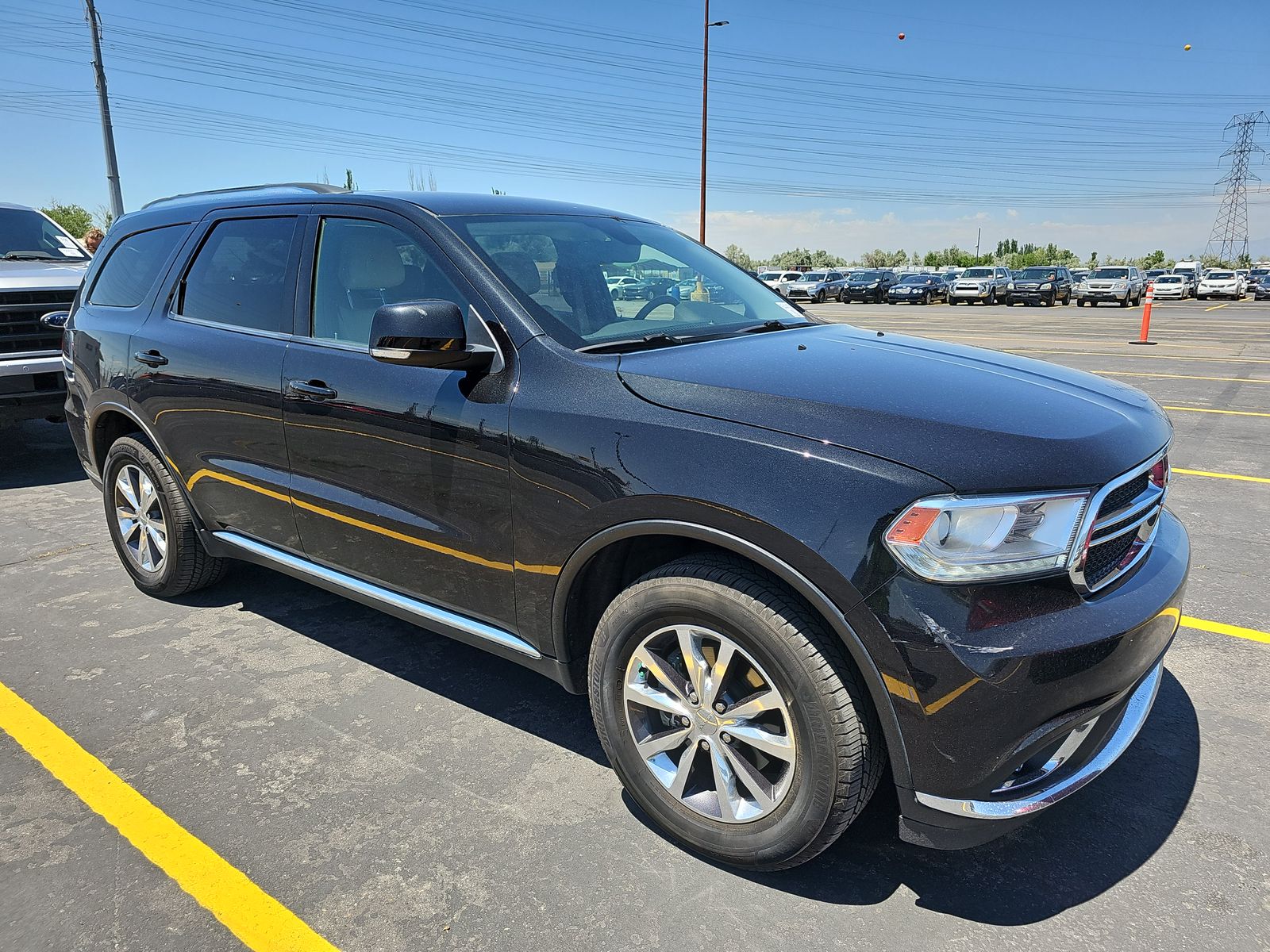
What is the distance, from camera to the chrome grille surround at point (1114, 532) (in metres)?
1.97

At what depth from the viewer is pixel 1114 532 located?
2115 millimetres

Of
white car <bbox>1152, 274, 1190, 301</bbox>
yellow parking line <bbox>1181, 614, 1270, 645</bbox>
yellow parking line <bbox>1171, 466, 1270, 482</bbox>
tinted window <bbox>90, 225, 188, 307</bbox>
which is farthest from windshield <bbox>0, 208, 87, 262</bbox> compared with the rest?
white car <bbox>1152, 274, 1190, 301</bbox>

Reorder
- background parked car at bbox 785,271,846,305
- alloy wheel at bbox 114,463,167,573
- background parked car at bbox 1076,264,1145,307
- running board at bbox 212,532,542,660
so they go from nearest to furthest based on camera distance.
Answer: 1. running board at bbox 212,532,542,660
2. alloy wheel at bbox 114,463,167,573
3. background parked car at bbox 1076,264,1145,307
4. background parked car at bbox 785,271,846,305

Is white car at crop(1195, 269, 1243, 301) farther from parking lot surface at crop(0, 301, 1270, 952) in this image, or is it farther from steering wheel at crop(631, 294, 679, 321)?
steering wheel at crop(631, 294, 679, 321)

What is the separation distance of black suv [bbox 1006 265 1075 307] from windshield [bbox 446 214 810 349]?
38.9 meters

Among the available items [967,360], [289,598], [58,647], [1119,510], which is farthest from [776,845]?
[58,647]

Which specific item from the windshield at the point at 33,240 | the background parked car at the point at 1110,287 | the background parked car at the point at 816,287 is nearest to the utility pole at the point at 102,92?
the windshield at the point at 33,240

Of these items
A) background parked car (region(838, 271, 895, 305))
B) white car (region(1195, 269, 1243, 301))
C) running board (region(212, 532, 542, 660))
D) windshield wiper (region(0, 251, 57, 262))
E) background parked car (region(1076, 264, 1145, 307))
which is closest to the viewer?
running board (region(212, 532, 542, 660))

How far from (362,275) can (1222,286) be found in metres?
55.5

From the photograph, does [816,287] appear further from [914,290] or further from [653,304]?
[653,304]

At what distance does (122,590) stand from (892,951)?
161 inches

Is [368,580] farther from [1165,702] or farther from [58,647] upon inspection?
[1165,702]

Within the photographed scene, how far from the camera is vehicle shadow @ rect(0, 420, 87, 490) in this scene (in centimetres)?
676

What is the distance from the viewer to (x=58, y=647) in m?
3.73
